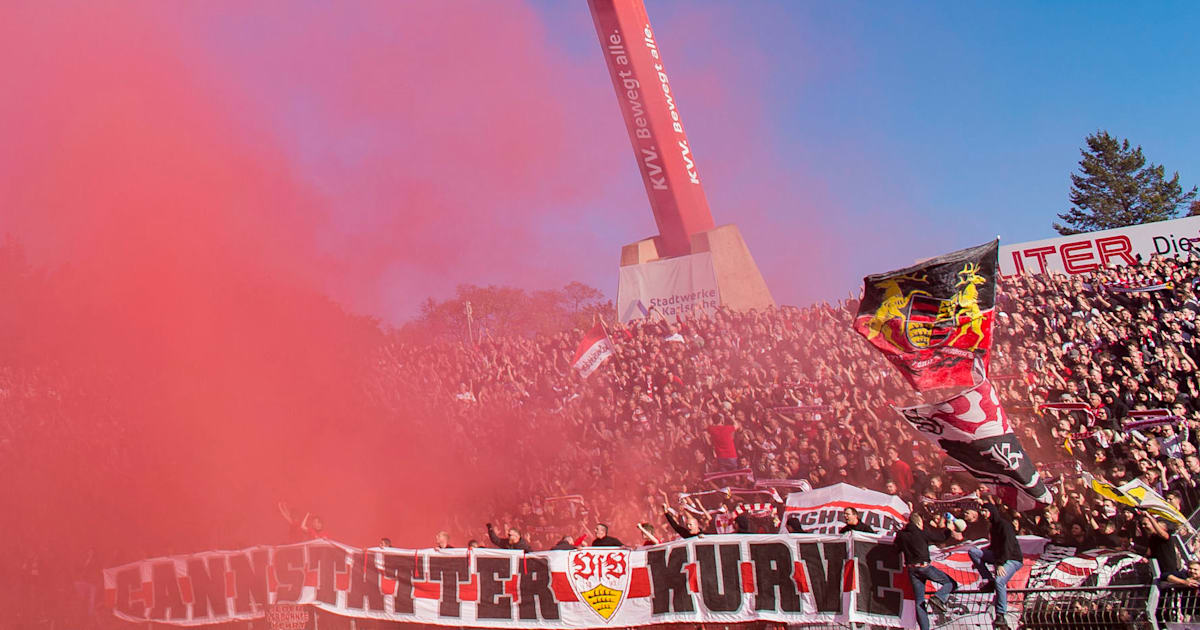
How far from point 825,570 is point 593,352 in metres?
6.76

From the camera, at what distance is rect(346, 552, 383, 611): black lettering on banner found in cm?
797

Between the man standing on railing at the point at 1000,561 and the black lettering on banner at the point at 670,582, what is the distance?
91.3 inches

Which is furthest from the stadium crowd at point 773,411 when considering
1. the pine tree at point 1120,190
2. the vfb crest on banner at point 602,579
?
the pine tree at point 1120,190

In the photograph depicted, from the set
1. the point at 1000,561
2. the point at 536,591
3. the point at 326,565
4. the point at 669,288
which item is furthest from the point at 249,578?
the point at 669,288

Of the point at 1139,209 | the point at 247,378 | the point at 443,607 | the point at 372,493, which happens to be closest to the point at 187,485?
the point at 247,378

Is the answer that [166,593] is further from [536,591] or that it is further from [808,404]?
[808,404]

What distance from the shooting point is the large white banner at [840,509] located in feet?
26.3

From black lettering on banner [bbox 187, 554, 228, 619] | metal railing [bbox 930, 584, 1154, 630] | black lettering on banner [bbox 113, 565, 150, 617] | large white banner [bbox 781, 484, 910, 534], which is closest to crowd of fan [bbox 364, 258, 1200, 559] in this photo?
large white banner [bbox 781, 484, 910, 534]

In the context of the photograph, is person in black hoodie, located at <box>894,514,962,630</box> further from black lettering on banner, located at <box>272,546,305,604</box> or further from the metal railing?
black lettering on banner, located at <box>272,546,305,604</box>

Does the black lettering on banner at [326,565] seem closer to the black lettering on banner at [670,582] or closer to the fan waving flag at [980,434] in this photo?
the black lettering on banner at [670,582]

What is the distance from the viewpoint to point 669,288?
1819 cm

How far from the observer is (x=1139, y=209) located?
46.2 m

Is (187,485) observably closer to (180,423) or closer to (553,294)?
(180,423)

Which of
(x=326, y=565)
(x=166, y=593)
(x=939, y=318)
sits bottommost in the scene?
(x=166, y=593)
